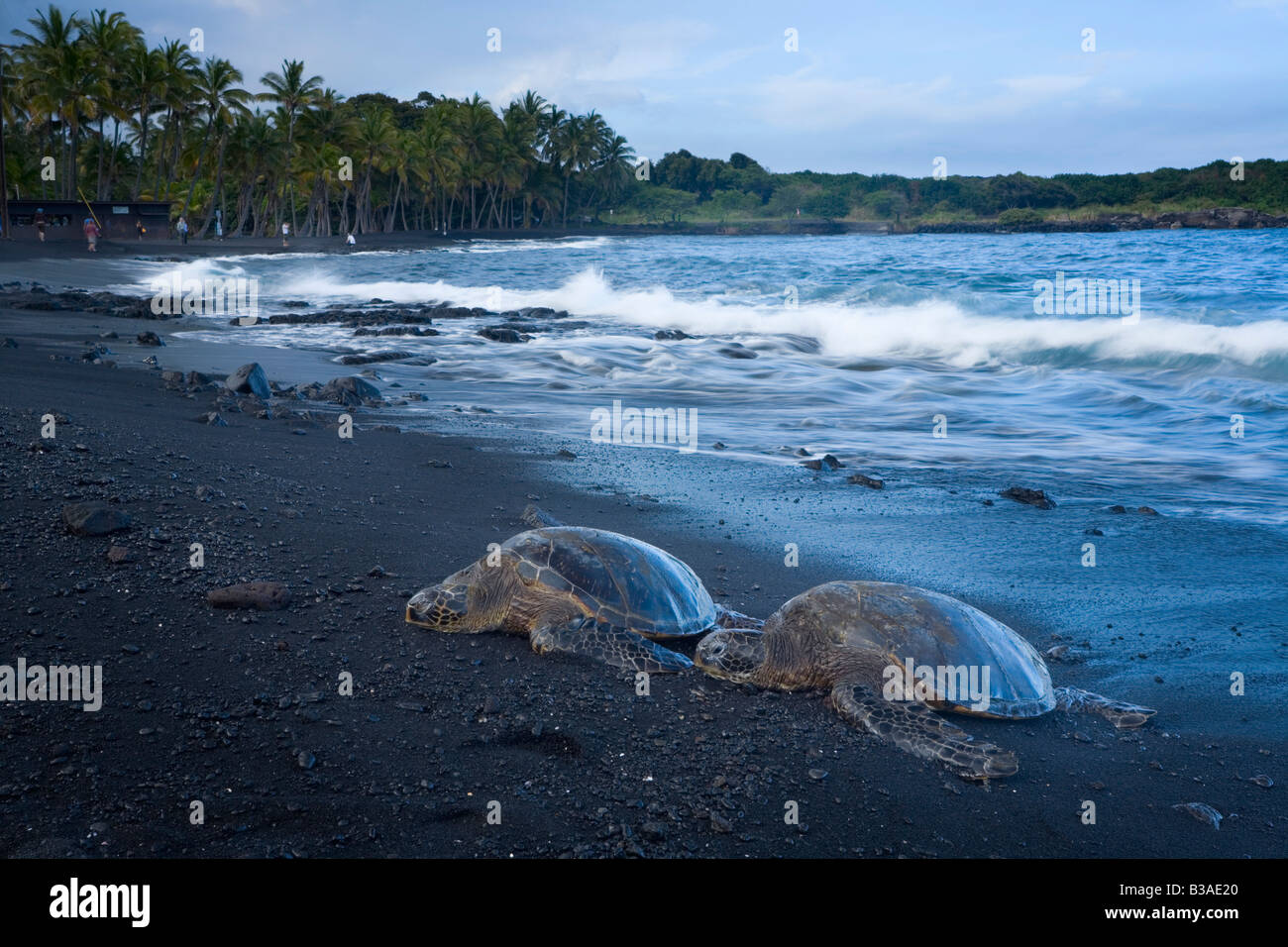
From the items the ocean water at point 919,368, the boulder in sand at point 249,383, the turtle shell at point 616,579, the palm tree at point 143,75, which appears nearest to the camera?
the turtle shell at point 616,579

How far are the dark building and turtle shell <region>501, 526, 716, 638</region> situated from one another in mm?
47884

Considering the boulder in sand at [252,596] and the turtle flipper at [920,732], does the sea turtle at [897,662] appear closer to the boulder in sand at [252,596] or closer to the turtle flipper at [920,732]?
the turtle flipper at [920,732]

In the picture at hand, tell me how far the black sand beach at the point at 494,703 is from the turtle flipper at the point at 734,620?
307 mm

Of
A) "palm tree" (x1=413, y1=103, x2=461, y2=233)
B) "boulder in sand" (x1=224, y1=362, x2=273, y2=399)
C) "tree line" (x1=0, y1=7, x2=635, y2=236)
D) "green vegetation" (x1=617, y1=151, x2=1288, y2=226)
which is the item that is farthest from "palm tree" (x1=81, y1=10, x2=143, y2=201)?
"green vegetation" (x1=617, y1=151, x2=1288, y2=226)

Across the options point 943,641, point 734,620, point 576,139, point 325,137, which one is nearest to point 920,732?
point 943,641

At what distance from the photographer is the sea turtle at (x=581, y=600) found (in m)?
4.25

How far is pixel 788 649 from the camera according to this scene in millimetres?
4066

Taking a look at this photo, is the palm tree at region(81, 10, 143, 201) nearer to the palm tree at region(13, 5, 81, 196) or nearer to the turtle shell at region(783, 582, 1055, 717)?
the palm tree at region(13, 5, 81, 196)

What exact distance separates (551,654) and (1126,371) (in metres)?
14.6

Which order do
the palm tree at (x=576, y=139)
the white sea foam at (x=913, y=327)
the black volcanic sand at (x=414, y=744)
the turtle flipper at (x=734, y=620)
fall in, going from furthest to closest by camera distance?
the palm tree at (x=576, y=139), the white sea foam at (x=913, y=327), the turtle flipper at (x=734, y=620), the black volcanic sand at (x=414, y=744)

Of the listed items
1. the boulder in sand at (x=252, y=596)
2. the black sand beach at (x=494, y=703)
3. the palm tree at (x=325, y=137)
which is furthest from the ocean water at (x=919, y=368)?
the palm tree at (x=325, y=137)

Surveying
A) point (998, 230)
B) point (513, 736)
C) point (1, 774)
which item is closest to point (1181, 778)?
point (513, 736)

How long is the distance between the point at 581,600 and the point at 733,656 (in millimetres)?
849
